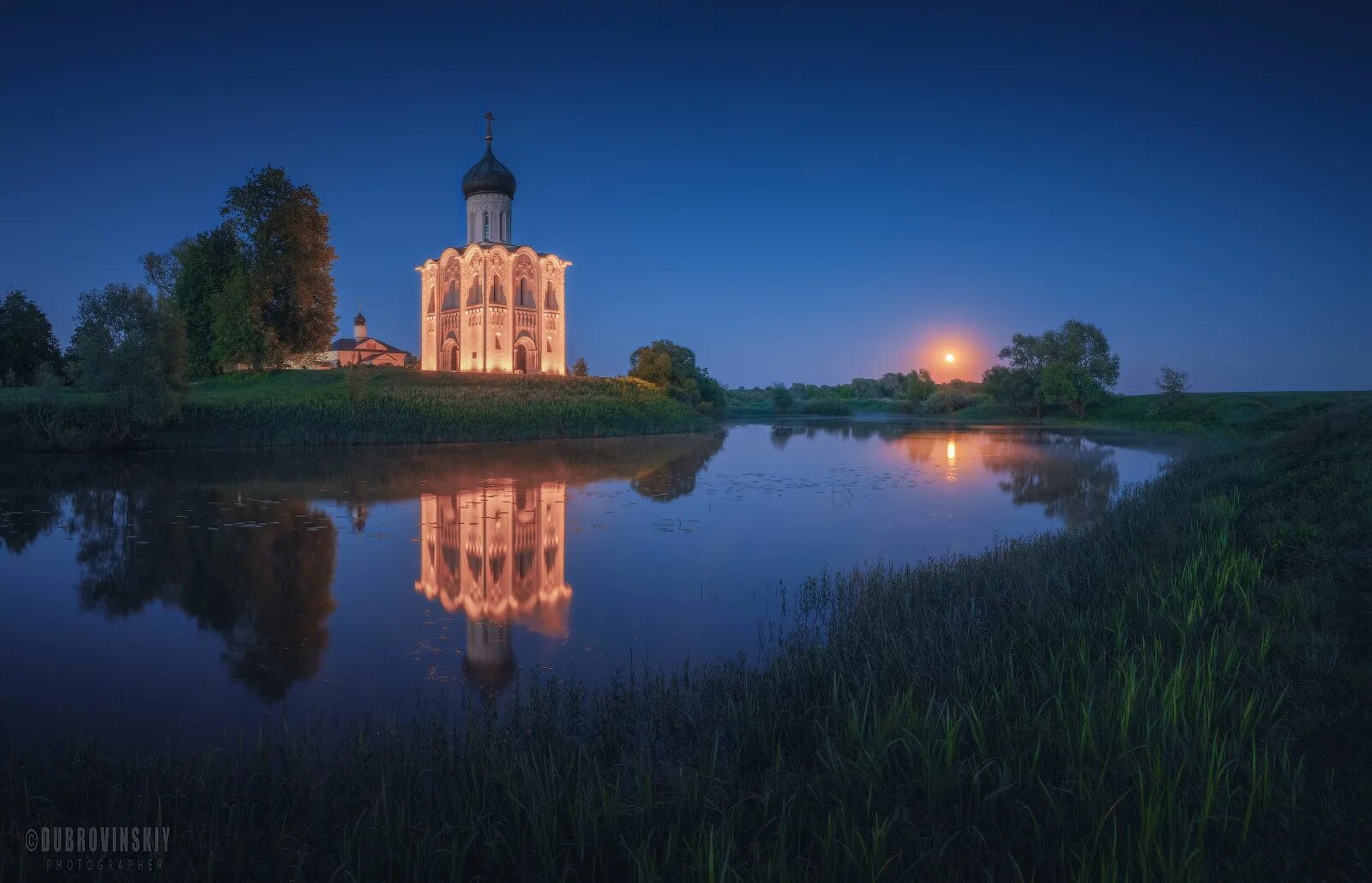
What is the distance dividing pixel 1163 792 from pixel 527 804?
3.00m

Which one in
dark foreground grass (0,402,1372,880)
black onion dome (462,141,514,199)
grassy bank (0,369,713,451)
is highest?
black onion dome (462,141,514,199)

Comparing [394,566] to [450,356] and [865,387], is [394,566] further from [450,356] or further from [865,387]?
[865,387]

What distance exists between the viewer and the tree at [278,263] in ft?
116

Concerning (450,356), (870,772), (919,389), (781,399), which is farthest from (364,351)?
(870,772)

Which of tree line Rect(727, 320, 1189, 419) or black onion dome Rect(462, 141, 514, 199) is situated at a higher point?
black onion dome Rect(462, 141, 514, 199)

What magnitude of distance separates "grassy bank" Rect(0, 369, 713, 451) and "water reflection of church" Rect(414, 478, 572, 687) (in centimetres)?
1611

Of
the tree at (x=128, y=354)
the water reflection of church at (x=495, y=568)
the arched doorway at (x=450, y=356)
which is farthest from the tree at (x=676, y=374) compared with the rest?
the water reflection of church at (x=495, y=568)

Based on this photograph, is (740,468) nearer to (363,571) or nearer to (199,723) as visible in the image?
(363,571)

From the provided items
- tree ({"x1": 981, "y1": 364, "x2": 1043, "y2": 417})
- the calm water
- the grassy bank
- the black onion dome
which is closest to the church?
the black onion dome

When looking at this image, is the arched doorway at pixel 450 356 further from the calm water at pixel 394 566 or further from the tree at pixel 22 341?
the calm water at pixel 394 566

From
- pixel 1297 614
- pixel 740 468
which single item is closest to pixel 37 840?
pixel 1297 614

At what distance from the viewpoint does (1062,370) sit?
59.0m

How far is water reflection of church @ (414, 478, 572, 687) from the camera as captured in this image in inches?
277

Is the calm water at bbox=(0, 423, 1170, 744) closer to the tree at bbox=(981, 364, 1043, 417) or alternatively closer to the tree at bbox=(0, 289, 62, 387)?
the tree at bbox=(0, 289, 62, 387)
